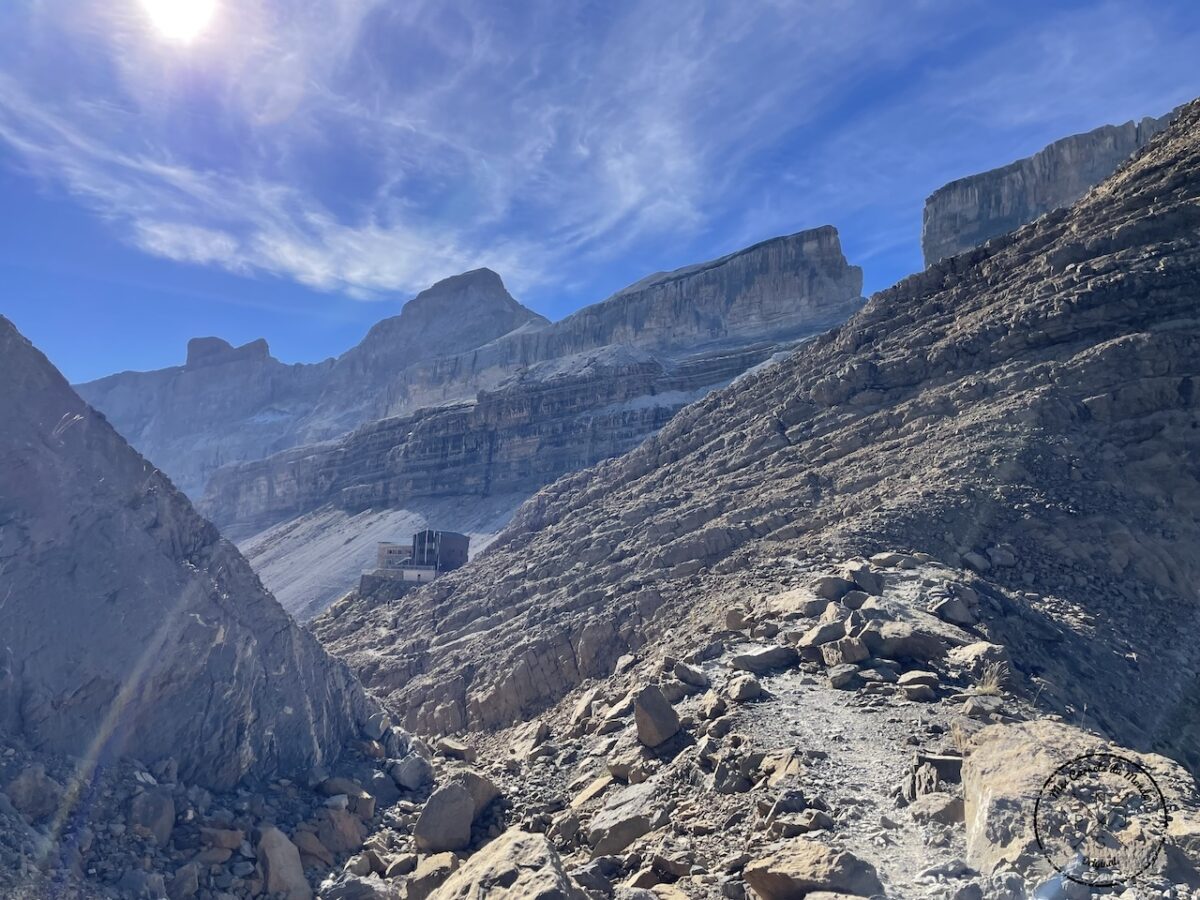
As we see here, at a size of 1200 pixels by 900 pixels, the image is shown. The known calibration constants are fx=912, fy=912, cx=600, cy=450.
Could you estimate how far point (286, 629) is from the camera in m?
12.4

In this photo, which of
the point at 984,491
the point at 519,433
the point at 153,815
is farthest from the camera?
the point at 519,433

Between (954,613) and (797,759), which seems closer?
(797,759)

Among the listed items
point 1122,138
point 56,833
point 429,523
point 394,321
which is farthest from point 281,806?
point 394,321

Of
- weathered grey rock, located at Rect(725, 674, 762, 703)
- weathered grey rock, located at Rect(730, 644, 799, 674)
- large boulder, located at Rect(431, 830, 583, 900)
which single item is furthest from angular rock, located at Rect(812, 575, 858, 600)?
large boulder, located at Rect(431, 830, 583, 900)

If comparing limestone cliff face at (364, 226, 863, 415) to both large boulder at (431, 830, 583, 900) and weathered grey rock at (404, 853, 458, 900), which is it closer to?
weathered grey rock at (404, 853, 458, 900)

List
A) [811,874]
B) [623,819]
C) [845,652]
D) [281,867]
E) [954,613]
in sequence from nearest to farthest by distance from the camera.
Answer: [811,874] → [281,867] → [623,819] → [845,652] → [954,613]

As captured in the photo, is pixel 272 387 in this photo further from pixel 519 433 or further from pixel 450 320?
pixel 519 433

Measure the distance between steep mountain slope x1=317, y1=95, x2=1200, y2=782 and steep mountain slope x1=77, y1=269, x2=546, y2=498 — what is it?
8847 centimetres

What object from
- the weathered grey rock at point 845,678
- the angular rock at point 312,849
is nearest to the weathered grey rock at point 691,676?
the weathered grey rock at point 845,678

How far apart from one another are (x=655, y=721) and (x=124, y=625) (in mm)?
5876

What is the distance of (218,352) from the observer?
147625mm

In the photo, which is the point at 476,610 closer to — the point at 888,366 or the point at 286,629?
the point at 888,366

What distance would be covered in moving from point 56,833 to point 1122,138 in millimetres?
64165

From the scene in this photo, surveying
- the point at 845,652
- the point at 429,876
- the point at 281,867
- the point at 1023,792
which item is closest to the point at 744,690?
the point at 845,652
